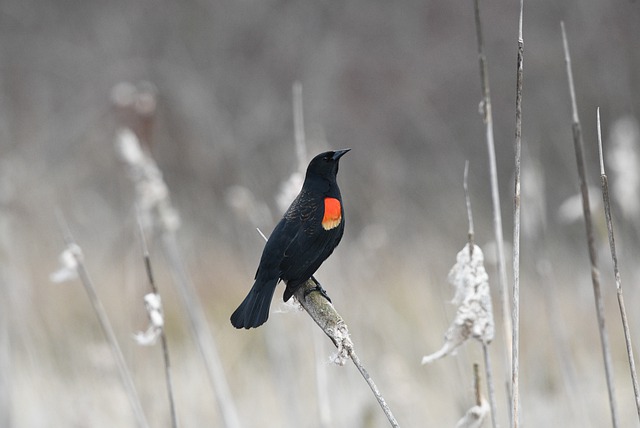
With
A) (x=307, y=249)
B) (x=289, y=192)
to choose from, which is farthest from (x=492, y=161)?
(x=289, y=192)

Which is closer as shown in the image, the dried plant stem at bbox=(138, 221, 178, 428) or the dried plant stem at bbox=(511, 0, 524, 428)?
the dried plant stem at bbox=(511, 0, 524, 428)

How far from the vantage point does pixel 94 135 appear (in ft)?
25.9

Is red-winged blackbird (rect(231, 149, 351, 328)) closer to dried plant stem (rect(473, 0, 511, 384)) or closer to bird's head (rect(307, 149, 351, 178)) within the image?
bird's head (rect(307, 149, 351, 178))

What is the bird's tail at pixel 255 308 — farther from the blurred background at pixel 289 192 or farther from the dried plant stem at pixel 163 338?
the dried plant stem at pixel 163 338

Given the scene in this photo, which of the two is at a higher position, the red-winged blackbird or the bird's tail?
the red-winged blackbird

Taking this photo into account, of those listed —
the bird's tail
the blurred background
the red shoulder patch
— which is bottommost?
the bird's tail

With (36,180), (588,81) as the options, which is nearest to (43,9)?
(36,180)

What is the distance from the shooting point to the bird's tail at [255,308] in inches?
35.1

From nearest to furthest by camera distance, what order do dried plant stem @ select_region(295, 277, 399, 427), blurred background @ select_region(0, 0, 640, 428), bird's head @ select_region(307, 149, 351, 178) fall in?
dried plant stem @ select_region(295, 277, 399, 427), bird's head @ select_region(307, 149, 351, 178), blurred background @ select_region(0, 0, 640, 428)

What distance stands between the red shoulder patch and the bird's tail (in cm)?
9

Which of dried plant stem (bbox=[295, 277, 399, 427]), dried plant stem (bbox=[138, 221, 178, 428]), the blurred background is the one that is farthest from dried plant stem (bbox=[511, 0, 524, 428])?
dried plant stem (bbox=[138, 221, 178, 428])

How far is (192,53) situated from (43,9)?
2095 mm

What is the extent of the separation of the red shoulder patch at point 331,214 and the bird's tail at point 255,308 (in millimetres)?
94

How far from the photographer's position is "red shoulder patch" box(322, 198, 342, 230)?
1.02 meters
